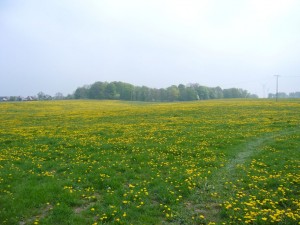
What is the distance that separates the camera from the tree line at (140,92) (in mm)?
170000

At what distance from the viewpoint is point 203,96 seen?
590 ft

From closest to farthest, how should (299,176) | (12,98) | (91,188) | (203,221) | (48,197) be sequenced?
→ 1. (203,221)
2. (48,197)
3. (91,188)
4. (299,176)
5. (12,98)

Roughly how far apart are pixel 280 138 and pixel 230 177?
36.6ft

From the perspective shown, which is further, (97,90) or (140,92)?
(140,92)

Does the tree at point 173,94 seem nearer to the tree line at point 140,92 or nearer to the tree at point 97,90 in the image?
the tree line at point 140,92

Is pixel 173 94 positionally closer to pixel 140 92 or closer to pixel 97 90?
pixel 140 92

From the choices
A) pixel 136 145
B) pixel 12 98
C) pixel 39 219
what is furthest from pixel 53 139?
pixel 12 98

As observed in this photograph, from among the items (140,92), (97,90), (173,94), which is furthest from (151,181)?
(140,92)

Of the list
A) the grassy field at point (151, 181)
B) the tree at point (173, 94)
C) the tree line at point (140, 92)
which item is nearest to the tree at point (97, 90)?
the tree line at point (140, 92)

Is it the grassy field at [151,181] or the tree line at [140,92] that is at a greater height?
the tree line at [140,92]

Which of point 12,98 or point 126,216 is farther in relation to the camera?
point 12,98

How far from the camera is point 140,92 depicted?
18325cm

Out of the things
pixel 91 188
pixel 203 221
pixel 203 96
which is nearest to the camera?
pixel 203 221

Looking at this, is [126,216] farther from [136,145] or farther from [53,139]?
[53,139]
